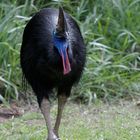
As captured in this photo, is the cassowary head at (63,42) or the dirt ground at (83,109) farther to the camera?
the dirt ground at (83,109)

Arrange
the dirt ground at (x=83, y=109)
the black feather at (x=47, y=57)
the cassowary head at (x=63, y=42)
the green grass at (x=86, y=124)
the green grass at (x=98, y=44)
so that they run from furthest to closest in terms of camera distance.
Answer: the green grass at (x=98, y=44), the dirt ground at (x=83, y=109), the green grass at (x=86, y=124), the black feather at (x=47, y=57), the cassowary head at (x=63, y=42)

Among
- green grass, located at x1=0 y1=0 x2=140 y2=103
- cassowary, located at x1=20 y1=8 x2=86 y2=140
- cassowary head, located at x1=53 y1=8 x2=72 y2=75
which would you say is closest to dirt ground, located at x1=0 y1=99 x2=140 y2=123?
green grass, located at x1=0 y1=0 x2=140 y2=103

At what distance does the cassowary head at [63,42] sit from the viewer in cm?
493

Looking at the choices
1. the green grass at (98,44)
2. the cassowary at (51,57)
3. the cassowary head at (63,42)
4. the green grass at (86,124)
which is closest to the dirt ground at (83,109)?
the green grass at (86,124)

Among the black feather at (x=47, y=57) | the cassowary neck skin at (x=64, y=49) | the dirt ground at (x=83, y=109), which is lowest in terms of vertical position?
the dirt ground at (x=83, y=109)

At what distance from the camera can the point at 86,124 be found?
21.0 ft

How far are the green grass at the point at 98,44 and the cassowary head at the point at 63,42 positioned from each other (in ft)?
6.46

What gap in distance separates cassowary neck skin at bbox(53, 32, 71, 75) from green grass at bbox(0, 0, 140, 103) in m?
1.98

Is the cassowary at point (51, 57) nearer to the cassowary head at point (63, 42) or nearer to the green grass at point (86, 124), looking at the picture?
the cassowary head at point (63, 42)

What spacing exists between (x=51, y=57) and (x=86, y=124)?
1.51 metres

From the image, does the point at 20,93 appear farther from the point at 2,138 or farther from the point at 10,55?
the point at 2,138

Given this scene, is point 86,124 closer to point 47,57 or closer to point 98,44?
point 47,57

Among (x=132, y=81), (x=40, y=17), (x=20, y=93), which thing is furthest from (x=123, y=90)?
(x=40, y=17)

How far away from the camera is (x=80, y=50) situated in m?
5.45
